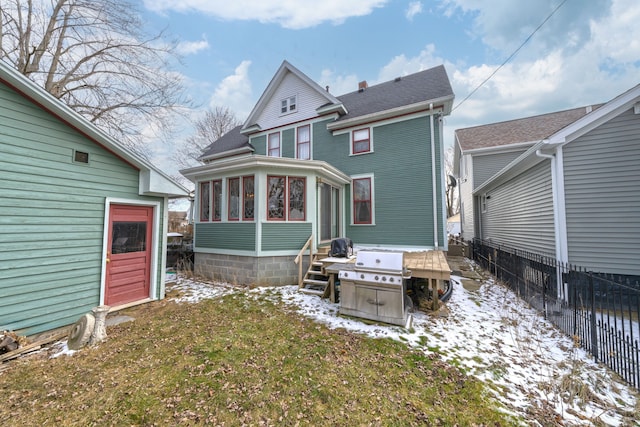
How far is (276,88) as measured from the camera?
12078 millimetres

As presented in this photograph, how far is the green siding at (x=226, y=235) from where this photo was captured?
7.55 meters

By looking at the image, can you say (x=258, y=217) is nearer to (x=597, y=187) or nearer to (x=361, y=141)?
(x=361, y=141)

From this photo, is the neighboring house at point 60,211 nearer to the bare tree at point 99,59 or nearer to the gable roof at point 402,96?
the bare tree at point 99,59

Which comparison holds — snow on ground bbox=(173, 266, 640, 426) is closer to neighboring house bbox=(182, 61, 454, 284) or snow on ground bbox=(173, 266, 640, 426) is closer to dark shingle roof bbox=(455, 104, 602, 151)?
neighboring house bbox=(182, 61, 454, 284)

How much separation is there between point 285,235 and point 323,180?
2454 millimetres

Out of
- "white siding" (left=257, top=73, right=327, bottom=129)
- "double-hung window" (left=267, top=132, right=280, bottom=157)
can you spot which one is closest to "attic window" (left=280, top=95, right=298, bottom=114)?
"white siding" (left=257, top=73, right=327, bottom=129)

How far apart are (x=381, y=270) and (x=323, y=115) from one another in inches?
338

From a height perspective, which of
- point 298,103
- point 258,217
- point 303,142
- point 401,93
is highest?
point 298,103

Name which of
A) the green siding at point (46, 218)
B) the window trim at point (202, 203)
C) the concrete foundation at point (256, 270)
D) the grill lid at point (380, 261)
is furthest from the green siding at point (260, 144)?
the grill lid at point (380, 261)

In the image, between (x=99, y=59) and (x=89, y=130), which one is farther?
(x=99, y=59)

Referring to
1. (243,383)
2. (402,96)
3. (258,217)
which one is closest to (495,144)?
(402,96)

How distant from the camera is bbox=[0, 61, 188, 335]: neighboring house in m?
3.79

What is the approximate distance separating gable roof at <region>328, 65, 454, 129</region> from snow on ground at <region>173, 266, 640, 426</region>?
6782 mm

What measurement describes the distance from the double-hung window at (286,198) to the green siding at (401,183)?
9.67ft
